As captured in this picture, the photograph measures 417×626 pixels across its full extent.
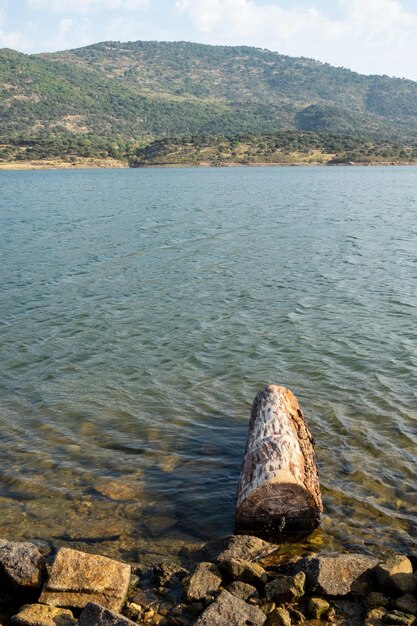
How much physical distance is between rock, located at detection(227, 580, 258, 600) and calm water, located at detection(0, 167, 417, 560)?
136 centimetres

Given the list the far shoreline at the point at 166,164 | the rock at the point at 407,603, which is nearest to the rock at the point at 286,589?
the rock at the point at 407,603

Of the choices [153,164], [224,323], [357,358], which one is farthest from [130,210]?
[153,164]

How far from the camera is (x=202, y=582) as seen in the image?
23.3 ft

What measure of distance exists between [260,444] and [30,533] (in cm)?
343

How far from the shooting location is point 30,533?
27.9 feet

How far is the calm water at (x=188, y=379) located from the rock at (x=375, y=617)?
144 cm

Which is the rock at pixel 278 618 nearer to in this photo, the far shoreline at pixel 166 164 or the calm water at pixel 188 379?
the calm water at pixel 188 379

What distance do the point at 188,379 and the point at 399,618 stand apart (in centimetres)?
811

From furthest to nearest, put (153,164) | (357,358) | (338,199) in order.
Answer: (153,164)
(338,199)
(357,358)

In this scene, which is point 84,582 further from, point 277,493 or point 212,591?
point 277,493

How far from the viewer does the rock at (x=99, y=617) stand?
20.0ft

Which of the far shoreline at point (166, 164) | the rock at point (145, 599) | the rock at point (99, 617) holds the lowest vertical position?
the rock at point (145, 599)

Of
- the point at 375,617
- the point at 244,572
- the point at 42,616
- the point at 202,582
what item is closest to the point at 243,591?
the point at 244,572

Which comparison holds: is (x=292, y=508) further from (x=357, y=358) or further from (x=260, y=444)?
(x=357, y=358)
